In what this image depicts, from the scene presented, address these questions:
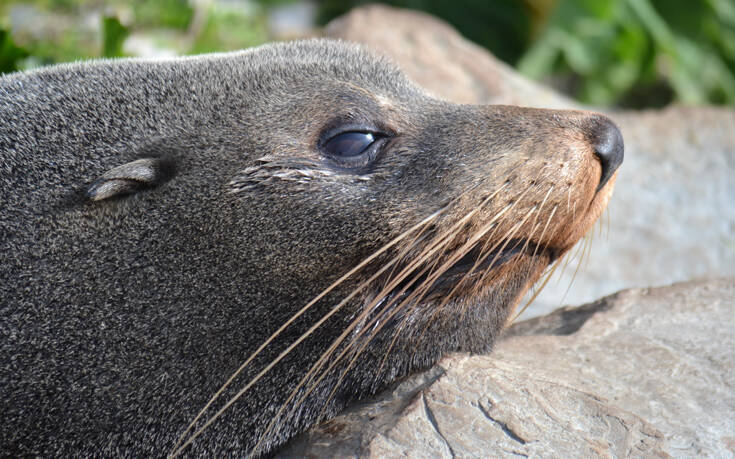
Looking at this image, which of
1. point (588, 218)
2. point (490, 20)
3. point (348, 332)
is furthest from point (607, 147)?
point (490, 20)

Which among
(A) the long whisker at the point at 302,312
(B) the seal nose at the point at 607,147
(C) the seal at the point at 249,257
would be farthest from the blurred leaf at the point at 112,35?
(B) the seal nose at the point at 607,147

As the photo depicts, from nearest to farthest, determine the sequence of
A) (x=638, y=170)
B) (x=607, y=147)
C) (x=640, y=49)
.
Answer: (x=607, y=147)
(x=638, y=170)
(x=640, y=49)

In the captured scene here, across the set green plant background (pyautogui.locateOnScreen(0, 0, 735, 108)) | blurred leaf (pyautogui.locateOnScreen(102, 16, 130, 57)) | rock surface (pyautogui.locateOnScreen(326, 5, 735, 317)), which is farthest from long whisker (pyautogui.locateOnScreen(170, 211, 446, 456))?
green plant background (pyautogui.locateOnScreen(0, 0, 735, 108))

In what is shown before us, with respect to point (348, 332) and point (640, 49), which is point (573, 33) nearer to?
point (640, 49)

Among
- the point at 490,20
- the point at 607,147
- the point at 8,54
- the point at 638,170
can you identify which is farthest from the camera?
the point at 490,20

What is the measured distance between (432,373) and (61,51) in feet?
17.6

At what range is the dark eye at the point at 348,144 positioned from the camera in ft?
9.16

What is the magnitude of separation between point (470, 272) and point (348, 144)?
580 mm

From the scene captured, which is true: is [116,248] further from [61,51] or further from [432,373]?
[61,51]

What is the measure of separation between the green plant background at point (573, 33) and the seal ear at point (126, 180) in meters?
5.42

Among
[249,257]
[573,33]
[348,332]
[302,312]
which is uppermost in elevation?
[249,257]

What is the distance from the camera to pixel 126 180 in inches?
105

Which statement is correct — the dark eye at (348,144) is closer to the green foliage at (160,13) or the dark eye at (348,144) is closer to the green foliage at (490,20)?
the green foliage at (160,13)

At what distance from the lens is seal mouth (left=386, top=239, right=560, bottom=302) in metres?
2.70
